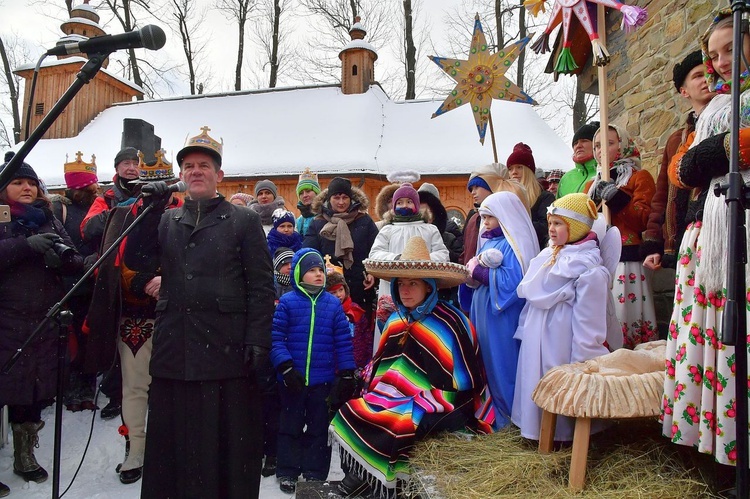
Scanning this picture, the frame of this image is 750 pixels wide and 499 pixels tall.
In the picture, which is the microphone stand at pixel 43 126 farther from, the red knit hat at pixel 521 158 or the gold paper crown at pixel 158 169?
the red knit hat at pixel 521 158

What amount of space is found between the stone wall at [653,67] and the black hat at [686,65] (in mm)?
1834

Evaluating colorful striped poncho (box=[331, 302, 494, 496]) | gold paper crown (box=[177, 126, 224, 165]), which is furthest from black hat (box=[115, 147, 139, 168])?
colorful striped poncho (box=[331, 302, 494, 496])

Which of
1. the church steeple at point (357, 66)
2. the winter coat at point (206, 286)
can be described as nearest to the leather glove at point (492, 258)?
the winter coat at point (206, 286)

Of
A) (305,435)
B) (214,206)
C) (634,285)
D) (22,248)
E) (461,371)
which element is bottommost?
(305,435)

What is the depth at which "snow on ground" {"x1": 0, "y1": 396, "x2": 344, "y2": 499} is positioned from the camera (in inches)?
148

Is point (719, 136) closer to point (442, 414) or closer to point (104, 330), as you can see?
point (442, 414)

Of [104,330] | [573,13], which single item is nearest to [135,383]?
[104,330]

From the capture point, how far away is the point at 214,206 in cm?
324

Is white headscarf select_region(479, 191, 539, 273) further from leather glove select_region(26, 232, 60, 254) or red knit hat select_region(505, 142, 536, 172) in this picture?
leather glove select_region(26, 232, 60, 254)

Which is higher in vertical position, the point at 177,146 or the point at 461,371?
the point at 177,146

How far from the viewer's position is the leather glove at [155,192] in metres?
2.72

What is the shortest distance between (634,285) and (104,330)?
368cm

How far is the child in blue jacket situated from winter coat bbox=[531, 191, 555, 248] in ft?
5.85

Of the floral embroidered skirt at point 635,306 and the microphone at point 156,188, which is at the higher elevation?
the microphone at point 156,188
